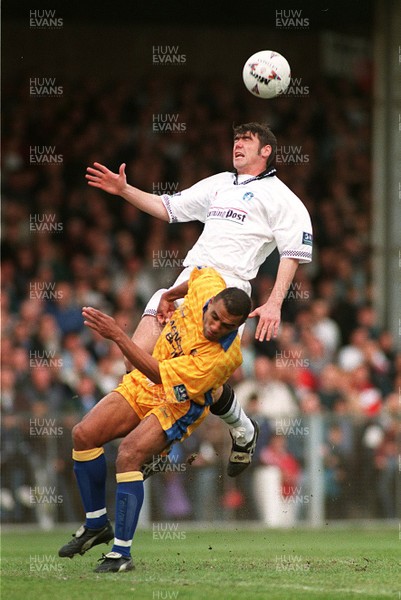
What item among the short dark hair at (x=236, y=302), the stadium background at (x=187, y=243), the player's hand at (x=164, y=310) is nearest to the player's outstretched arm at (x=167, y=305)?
the player's hand at (x=164, y=310)

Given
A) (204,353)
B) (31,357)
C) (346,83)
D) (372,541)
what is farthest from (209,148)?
(204,353)

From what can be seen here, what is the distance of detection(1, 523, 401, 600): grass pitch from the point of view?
8250mm

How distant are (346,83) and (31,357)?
34.2 feet

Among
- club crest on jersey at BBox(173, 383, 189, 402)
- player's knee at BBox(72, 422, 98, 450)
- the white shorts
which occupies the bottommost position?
player's knee at BBox(72, 422, 98, 450)

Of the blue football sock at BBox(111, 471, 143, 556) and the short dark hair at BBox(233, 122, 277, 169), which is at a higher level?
the short dark hair at BBox(233, 122, 277, 169)

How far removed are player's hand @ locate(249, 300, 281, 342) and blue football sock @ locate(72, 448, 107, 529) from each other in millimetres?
1529

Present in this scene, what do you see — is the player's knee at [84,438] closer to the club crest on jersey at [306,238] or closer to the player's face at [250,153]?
the club crest on jersey at [306,238]

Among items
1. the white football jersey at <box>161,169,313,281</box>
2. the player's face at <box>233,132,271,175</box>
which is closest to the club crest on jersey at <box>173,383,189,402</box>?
the white football jersey at <box>161,169,313,281</box>

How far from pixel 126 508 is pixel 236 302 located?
5.57 ft

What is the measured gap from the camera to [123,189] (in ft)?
33.7

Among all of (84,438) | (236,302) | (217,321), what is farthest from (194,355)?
(84,438)

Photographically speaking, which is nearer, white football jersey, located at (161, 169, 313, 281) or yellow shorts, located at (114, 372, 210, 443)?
yellow shorts, located at (114, 372, 210, 443)

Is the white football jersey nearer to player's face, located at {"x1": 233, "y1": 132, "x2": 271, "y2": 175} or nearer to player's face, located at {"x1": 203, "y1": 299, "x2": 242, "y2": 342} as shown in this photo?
player's face, located at {"x1": 233, "y1": 132, "x2": 271, "y2": 175}

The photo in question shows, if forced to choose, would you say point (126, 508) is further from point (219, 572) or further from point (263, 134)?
point (263, 134)
